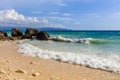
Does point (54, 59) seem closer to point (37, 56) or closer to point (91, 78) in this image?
point (37, 56)

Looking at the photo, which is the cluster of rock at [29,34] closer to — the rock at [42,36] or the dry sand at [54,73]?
the rock at [42,36]

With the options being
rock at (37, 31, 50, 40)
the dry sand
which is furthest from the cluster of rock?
the dry sand

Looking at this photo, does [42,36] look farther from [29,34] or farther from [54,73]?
[54,73]

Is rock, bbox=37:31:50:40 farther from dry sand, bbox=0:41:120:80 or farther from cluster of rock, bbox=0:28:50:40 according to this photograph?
dry sand, bbox=0:41:120:80

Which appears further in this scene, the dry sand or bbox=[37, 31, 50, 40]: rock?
bbox=[37, 31, 50, 40]: rock

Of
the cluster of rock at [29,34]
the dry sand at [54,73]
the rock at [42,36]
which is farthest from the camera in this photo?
→ the cluster of rock at [29,34]

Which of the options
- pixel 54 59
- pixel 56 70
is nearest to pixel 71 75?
pixel 56 70

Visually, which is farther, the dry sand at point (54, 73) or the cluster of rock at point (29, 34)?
the cluster of rock at point (29, 34)

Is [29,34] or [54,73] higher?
[29,34]

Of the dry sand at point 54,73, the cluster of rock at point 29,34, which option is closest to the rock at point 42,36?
the cluster of rock at point 29,34

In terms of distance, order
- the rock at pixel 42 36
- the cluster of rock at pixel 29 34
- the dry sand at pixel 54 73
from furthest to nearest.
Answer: the cluster of rock at pixel 29 34 → the rock at pixel 42 36 → the dry sand at pixel 54 73

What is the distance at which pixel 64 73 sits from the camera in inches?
321

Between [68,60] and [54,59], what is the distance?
32.6 inches

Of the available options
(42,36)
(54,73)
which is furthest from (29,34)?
(54,73)
